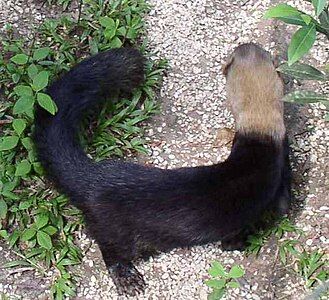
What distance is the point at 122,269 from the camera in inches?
150

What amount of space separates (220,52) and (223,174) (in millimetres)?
1172

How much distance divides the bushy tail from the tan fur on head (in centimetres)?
54

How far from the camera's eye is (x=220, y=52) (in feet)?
15.0

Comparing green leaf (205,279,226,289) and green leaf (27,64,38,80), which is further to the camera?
green leaf (27,64,38,80)

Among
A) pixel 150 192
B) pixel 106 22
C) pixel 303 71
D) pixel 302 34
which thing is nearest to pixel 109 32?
pixel 106 22

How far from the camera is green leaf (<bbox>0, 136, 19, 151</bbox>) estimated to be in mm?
3939

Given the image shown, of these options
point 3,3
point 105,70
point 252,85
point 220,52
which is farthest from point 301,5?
point 3,3

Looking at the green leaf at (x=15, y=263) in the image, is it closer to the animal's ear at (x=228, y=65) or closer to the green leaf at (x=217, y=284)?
the green leaf at (x=217, y=284)

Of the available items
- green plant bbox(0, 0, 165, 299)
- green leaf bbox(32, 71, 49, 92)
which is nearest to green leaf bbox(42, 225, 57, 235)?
green plant bbox(0, 0, 165, 299)

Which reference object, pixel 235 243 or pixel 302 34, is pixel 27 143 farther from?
pixel 302 34

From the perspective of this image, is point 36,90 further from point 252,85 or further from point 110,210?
point 252,85

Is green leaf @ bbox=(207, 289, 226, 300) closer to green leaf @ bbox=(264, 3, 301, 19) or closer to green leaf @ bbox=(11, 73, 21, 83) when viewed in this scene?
green leaf @ bbox=(264, 3, 301, 19)

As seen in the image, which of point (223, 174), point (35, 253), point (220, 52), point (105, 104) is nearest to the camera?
point (223, 174)

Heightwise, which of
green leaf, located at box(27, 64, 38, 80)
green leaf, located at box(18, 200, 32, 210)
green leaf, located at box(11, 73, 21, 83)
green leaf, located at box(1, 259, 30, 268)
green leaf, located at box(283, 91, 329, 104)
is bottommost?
green leaf, located at box(1, 259, 30, 268)
